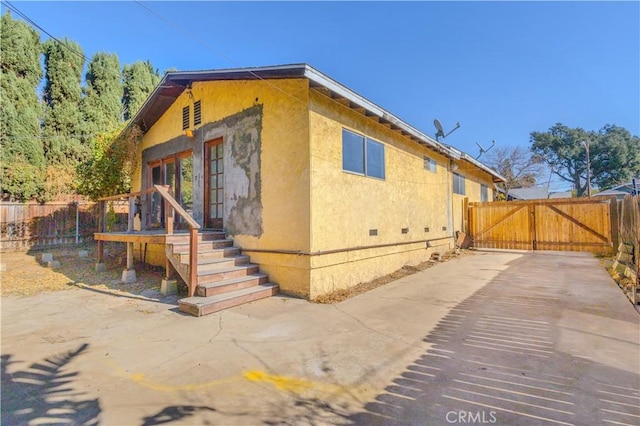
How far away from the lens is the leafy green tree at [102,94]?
2034cm

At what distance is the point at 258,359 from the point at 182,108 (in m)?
7.59

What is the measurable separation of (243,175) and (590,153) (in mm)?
41199

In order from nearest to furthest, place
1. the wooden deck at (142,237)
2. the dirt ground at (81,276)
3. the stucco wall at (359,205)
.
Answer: the stucco wall at (359,205) < the wooden deck at (142,237) < the dirt ground at (81,276)

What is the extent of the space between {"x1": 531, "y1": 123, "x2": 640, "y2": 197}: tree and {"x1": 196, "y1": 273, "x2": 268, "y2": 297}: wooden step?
35.5 metres

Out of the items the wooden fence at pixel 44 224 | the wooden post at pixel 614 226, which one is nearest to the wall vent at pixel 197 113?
the wooden fence at pixel 44 224

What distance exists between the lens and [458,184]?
13.3 metres

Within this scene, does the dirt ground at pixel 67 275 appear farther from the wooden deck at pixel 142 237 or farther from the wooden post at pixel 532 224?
the wooden post at pixel 532 224

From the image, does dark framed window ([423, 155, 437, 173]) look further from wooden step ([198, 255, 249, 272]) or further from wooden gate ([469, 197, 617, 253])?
wooden step ([198, 255, 249, 272])

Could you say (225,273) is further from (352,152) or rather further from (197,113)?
(197,113)

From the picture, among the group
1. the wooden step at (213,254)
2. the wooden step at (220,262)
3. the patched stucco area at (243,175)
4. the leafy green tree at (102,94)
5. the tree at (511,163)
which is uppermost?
the leafy green tree at (102,94)

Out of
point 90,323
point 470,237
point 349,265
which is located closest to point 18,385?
point 90,323

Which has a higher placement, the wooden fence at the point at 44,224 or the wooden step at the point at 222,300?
the wooden fence at the point at 44,224

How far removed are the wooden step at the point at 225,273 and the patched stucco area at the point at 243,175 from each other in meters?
0.69

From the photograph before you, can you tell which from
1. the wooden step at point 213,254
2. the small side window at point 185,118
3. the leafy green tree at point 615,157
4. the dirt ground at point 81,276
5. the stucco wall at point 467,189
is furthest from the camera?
the leafy green tree at point 615,157
